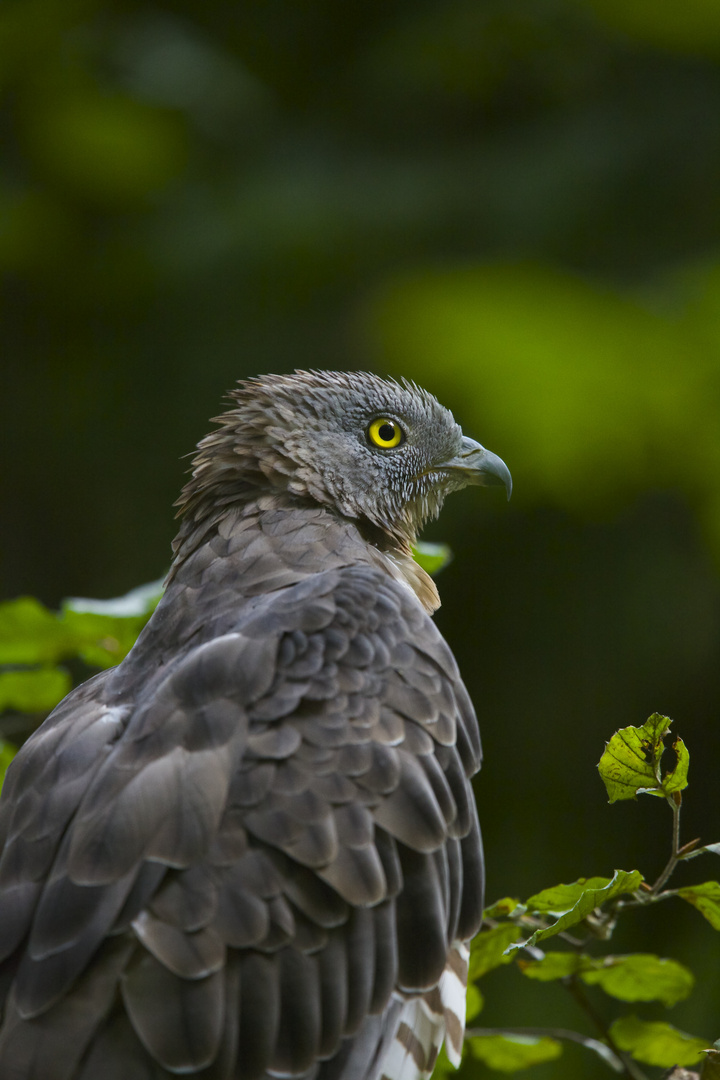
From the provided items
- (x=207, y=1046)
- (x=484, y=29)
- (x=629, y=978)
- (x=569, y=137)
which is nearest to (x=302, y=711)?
(x=207, y=1046)

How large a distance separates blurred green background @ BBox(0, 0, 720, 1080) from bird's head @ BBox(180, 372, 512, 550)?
288cm

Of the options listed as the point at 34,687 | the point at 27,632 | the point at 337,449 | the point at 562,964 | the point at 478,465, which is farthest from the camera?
the point at 478,465

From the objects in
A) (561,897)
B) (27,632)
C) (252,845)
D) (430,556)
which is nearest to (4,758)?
(27,632)

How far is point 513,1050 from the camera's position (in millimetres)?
2590

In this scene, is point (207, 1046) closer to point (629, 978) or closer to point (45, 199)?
point (629, 978)

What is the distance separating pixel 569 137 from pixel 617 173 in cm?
41

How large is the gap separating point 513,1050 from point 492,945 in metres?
0.37

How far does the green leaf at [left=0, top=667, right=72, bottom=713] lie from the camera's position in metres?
3.09

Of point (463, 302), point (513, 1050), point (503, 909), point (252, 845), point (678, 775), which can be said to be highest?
point (463, 302)

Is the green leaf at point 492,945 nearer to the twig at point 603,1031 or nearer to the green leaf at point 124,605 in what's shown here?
the twig at point 603,1031

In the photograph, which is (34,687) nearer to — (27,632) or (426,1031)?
(27,632)

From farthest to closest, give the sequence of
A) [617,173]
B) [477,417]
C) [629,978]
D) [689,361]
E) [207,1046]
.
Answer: [617,173]
[477,417]
[689,361]
[629,978]
[207,1046]

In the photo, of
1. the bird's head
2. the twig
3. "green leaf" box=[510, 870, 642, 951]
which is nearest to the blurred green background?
the bird's head

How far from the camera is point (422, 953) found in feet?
7.99
